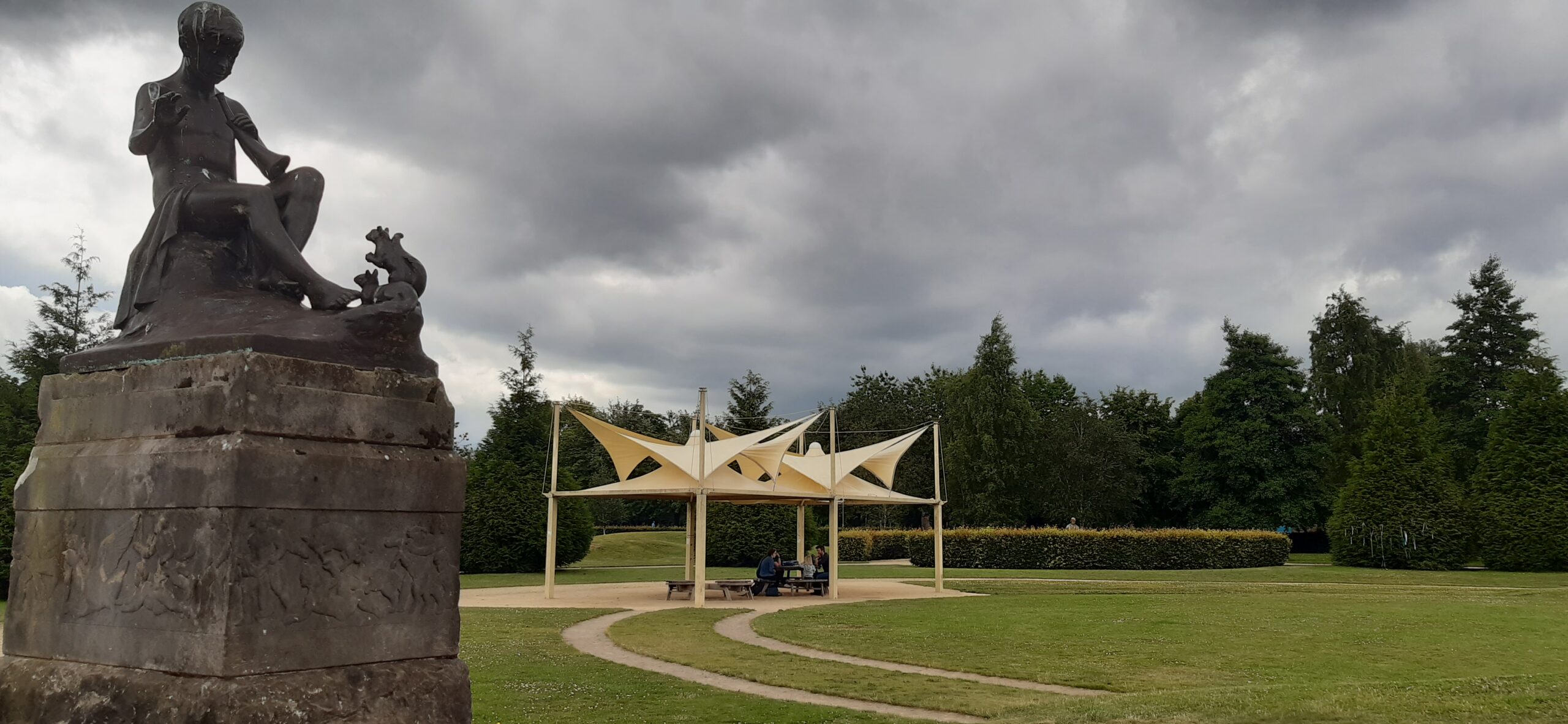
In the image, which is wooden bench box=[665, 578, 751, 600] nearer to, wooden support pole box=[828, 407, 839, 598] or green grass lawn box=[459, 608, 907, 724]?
wooden support pole box=[828, 407, 839, 598]

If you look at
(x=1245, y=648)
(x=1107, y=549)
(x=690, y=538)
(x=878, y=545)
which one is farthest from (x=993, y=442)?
(x=1245, y=648)

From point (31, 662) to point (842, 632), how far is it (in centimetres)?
1138

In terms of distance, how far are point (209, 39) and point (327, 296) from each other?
1296 mm

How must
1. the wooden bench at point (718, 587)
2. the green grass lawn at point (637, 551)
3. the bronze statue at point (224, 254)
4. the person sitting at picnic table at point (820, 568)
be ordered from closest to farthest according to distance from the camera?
the bronze statue at point (224, 254), the wooden bench at point (718, 587), the person sitting at picnic table at point (820, 568), the green grass lawn at point (637, 551)

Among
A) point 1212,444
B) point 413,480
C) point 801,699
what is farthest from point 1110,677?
point 1212,444

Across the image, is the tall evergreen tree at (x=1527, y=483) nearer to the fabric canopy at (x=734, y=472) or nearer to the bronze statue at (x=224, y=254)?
the fabric canopy at (x=734, y=472)

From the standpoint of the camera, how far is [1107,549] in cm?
3412

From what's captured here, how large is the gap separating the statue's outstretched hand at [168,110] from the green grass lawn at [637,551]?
3074 centimetres

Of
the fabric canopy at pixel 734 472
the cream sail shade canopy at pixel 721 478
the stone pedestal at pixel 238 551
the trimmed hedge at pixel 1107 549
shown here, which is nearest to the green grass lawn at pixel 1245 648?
the cream sail shade canopy at pixel 721 478

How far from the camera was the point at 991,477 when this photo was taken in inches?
1748

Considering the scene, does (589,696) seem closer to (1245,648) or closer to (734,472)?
(1245,648)

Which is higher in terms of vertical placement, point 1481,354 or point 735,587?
point 1481,354

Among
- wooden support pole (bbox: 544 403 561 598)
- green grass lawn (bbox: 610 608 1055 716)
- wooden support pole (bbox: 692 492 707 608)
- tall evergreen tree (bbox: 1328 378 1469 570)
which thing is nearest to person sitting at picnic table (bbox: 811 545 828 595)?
wooden support pole (bbox: 692 492 707 608)

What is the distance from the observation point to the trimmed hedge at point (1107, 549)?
→ 33.8 meters
